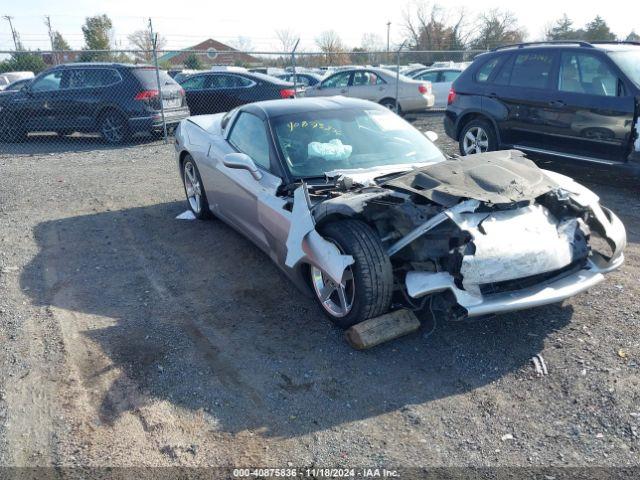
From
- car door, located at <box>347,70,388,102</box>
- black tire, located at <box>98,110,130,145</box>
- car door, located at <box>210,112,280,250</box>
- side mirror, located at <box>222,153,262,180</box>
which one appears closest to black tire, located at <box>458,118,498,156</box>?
car door, located at <box>210,112,280,250</box>

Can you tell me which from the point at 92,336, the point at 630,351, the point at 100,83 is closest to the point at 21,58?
the point at 100,83

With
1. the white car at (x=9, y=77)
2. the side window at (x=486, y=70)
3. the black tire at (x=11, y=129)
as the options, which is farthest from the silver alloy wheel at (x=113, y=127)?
the white car at (x=9, y=77)

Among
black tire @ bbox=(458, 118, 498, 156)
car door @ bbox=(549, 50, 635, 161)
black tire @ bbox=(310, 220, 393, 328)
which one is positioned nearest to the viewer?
black tire @ bbox=(310, 220, 393, 328)

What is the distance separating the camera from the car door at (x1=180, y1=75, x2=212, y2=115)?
1348cm

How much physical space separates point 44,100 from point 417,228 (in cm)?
1074

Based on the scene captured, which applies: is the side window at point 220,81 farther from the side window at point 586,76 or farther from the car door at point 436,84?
the side window at point 586,76

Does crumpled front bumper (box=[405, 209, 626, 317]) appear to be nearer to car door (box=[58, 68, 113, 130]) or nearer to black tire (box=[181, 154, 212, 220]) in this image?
black tire (box=[181, 154, 212, 220])

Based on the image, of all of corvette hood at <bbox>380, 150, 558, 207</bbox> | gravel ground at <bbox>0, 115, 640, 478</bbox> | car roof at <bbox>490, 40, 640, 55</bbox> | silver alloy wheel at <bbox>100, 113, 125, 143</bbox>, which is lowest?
gravel ground at <bbox>0, 115, 640, 478</bbox>

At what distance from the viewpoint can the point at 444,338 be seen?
12.3 ft

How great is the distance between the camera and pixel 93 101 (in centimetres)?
1136

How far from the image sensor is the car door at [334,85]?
49.5 feet

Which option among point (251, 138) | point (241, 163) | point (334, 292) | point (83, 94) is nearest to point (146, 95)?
point (83, 94)

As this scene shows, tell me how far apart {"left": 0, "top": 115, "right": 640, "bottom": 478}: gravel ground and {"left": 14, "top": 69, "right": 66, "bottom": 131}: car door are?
7.32 meters

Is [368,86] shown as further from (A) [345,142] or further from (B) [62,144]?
(A) [345,142]
